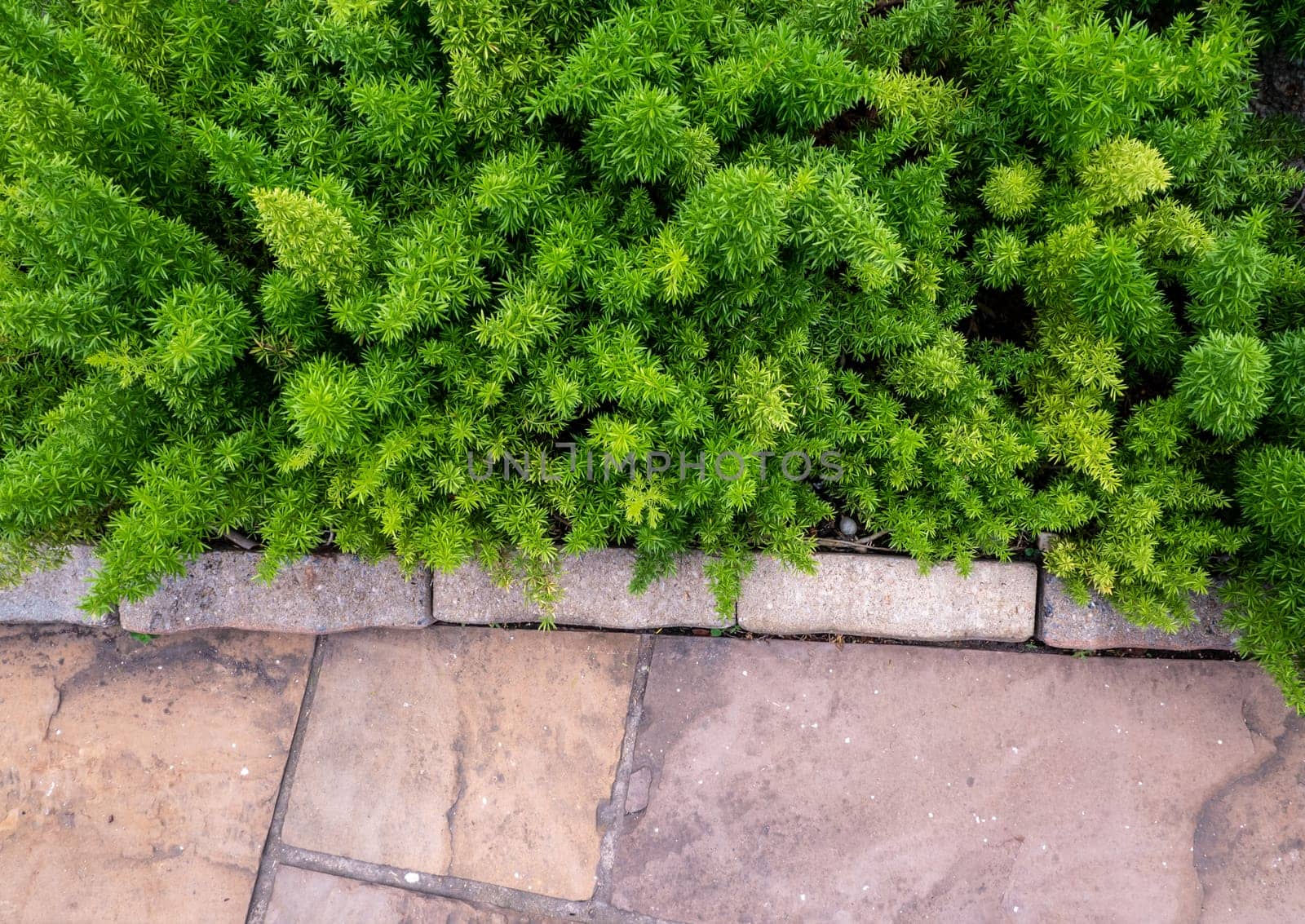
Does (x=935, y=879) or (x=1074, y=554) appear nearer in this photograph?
(x=1074, y=554)

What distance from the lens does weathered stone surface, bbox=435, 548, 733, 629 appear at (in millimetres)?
2609

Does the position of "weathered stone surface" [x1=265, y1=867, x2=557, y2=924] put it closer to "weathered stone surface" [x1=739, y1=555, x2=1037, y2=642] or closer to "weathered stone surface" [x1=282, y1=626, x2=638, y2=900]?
"weathered stone surface" [x1=282, y1=626, x2=638, y2=900]

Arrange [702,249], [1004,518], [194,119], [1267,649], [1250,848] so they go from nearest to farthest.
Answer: [702,249]
[194,119]
[1267,649]
[1004,518]
[1250,848]

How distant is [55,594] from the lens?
2.69 m

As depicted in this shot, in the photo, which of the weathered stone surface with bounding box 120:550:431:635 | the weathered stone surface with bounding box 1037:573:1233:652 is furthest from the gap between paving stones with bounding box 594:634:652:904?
the weathered stone surface with bounding box 1037:573:1233:652


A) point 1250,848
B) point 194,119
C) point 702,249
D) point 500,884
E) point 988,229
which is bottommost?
Answer: point 1250,848

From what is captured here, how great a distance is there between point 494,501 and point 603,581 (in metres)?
0.56

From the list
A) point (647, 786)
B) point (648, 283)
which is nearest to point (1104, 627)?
point (647, 786)

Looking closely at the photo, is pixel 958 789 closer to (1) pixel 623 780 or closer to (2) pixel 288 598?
(1) pixel 623 780

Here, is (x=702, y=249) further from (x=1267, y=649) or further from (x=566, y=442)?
(x=1267, y=649)

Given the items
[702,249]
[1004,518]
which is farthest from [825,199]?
[1004,518]

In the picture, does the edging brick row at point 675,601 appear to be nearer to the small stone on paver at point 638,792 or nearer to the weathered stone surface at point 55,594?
the weathered stone surface at point 55,594

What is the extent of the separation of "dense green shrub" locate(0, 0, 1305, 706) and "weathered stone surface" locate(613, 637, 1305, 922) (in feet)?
1.67

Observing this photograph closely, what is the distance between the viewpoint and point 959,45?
2373mm
